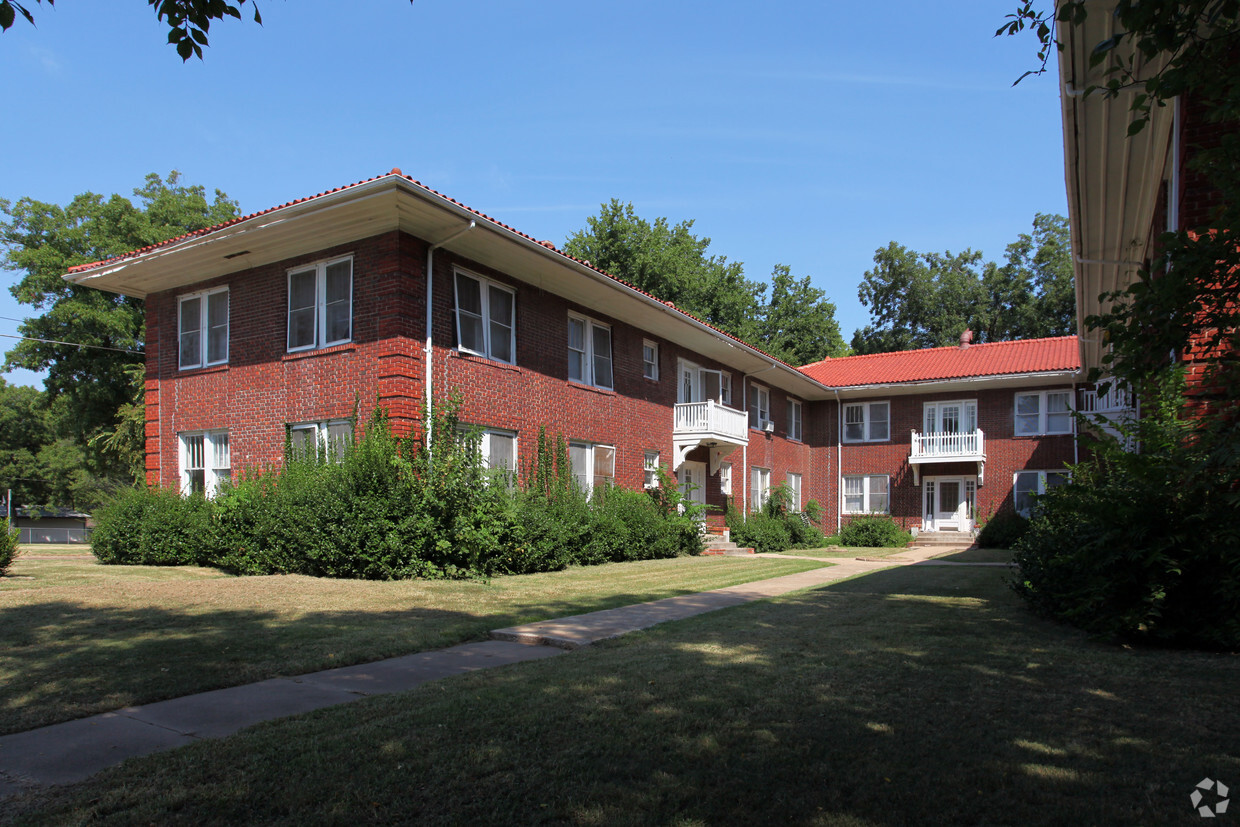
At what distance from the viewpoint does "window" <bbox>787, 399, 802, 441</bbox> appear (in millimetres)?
31531

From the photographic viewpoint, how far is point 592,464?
19.3 m

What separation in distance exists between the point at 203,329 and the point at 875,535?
21038 mm

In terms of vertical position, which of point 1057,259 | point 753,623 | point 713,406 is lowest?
point 753,623

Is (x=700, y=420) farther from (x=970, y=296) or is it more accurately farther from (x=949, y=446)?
(x=970, y=296)

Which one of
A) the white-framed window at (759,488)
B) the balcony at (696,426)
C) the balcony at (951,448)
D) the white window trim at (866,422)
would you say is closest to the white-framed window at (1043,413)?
the balcony at (951,448)

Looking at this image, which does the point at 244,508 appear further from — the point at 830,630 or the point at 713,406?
the point at 713,406

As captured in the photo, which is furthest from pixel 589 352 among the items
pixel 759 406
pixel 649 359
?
pixel 759 406

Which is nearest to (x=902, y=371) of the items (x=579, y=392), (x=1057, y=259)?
(x=579, y=392)

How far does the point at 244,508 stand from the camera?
555 inches

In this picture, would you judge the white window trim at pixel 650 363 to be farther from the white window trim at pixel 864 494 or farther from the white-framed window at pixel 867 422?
the white window trim at pixel 864 494

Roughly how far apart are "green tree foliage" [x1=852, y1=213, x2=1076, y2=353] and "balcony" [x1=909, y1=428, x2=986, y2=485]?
69.1 feet

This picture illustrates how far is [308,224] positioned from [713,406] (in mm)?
12319

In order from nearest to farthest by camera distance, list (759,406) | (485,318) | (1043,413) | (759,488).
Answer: (485,318)
(759,488)
(1043,413)
(759,406)

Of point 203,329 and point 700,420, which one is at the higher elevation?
point 203,329
